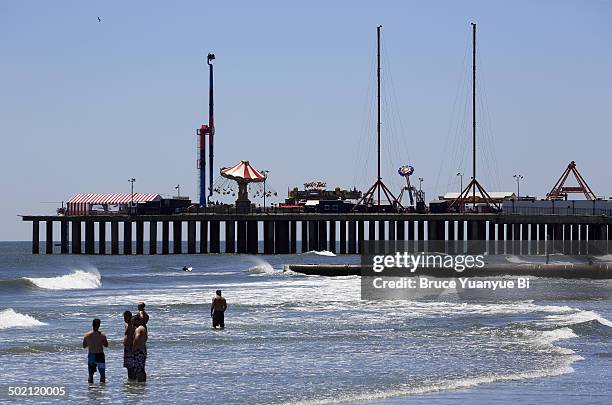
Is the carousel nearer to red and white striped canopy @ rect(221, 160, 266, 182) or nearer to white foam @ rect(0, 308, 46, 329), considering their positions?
red and white striped canopy @ rect(221, 160, 266, 182)

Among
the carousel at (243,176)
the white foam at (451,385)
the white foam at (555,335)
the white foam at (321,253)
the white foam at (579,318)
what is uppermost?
the carousel at (243,176)

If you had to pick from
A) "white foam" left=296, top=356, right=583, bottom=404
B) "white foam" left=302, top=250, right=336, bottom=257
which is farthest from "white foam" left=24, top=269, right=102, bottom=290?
"white foam" left=296, top=356, right=583, bottom=404

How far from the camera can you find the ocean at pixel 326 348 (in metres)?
26.9

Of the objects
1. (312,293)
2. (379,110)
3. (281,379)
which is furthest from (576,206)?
(281,379)

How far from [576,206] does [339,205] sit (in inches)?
949

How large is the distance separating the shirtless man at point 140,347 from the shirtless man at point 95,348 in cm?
66

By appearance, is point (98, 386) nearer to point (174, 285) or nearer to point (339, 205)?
point (174, 285)

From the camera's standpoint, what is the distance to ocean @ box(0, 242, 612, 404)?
2689 centimetres

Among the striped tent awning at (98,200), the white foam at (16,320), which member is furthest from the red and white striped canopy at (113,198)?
the white foam at (16,320)

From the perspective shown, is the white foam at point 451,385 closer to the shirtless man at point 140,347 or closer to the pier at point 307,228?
the shirtless man at point 140,347

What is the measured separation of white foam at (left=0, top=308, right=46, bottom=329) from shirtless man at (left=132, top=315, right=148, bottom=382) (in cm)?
1596

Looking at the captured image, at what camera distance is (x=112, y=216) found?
422ft

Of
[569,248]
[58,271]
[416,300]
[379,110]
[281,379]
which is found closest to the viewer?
[281,379]

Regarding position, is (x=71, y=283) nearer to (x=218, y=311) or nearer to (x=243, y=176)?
A: (x=218, y=311)
